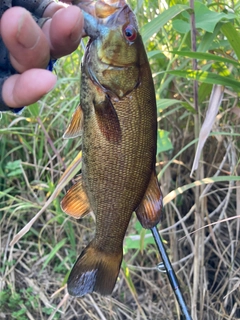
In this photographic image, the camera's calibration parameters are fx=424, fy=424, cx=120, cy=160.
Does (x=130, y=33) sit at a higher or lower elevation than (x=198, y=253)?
higher

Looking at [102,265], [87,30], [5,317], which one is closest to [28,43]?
[87,30]

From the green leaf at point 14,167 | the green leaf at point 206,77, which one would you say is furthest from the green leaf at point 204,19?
the green leaf at point 14,167

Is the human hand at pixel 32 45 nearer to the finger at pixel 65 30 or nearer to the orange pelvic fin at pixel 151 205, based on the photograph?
the finger at pixel 65 30

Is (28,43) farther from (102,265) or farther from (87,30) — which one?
(102,265)

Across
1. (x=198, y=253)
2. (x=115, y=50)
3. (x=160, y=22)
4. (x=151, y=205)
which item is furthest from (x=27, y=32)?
(x=198, y=253)

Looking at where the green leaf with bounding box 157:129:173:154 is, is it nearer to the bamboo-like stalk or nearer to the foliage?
the foliage

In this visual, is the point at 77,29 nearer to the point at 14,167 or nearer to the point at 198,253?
the point at 198,253
